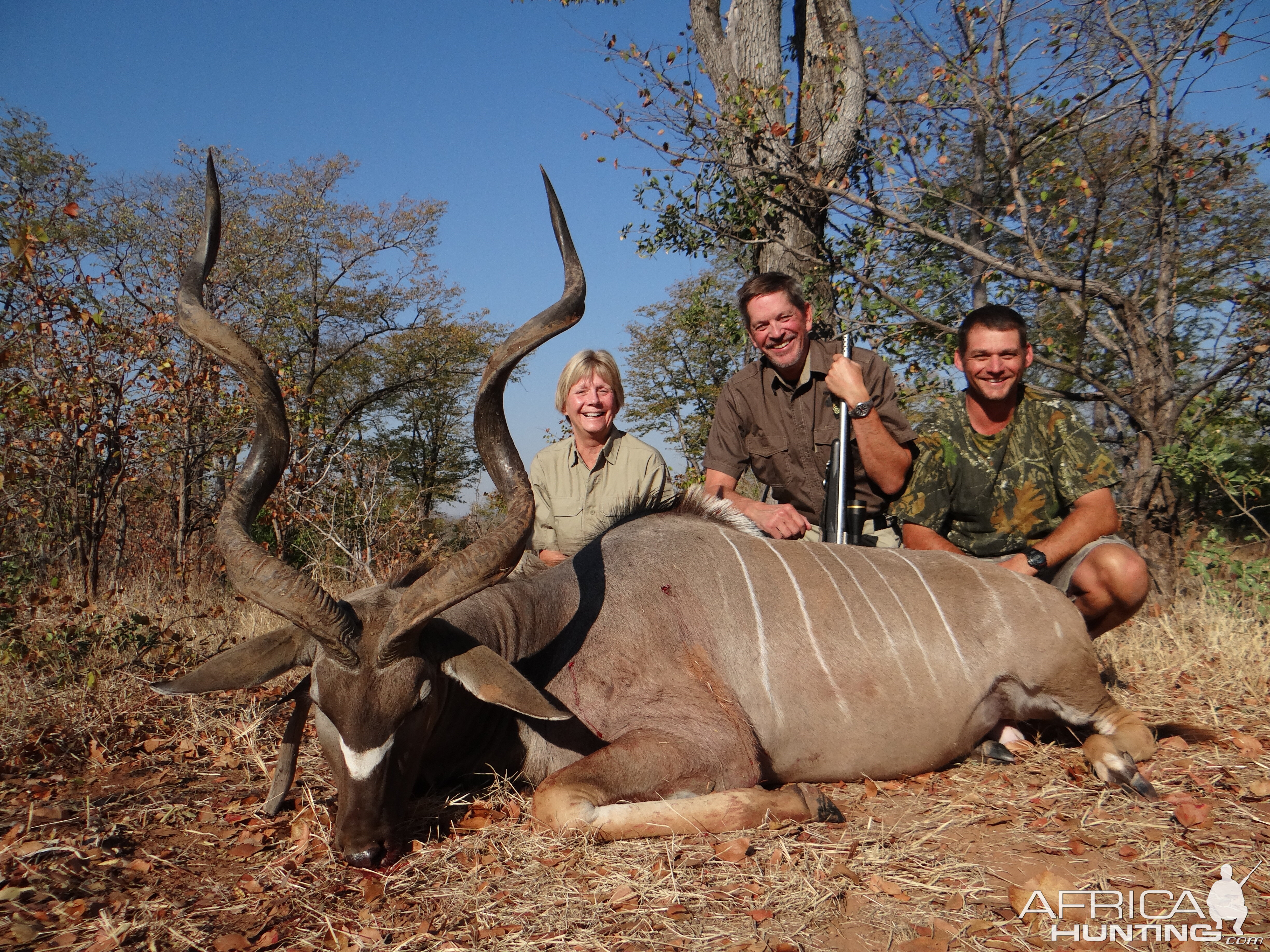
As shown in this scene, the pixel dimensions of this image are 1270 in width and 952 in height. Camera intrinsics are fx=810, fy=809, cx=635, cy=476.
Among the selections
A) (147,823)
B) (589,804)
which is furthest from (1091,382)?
(147,823)

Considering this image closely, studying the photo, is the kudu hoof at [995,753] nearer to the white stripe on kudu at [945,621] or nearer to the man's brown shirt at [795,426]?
the white stripe on kudu at [945,621]

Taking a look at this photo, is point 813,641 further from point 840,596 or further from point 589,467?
point 589,467

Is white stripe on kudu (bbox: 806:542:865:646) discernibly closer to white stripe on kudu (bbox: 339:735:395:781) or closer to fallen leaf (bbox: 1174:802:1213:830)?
fallen leaf (bbox: 1174:802:1213:830)

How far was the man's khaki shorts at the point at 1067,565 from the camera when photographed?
12.0 feet

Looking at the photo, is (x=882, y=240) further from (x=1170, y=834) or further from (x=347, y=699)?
(x=347, y=699)

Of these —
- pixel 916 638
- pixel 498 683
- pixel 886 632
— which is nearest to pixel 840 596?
pixel 886 632

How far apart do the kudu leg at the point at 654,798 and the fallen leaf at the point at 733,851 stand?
13cm

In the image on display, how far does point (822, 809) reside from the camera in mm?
2727

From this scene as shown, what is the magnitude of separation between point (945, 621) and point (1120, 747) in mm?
792

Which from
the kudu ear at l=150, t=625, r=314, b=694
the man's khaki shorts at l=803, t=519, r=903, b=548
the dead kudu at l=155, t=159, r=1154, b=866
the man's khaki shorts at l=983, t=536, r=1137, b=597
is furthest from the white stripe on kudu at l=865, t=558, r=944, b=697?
the kudu ear at l=150, t=625, r=314, b=694

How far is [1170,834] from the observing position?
8.35 feet

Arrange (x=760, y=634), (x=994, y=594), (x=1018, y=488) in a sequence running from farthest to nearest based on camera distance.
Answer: (x=1018, y=488) → (x=994, y=594) → (x=760, y=634)

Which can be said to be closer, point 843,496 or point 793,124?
point 843,496

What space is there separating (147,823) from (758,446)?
3366 millimetres
